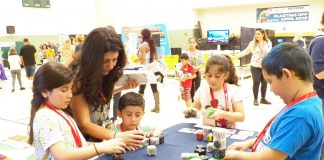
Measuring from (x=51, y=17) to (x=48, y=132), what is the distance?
Answer: 658 inches

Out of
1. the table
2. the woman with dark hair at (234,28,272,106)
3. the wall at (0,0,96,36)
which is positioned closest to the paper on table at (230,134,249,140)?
the table

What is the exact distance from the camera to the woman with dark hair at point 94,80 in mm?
1947

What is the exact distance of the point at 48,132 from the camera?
1668 millimetres

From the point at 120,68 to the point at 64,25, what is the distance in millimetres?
16417

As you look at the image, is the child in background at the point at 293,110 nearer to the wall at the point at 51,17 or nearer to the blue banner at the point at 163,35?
the blue banner at the point at 163,35

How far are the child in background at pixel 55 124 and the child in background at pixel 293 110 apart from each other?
820 mm

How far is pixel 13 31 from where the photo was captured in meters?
15.6

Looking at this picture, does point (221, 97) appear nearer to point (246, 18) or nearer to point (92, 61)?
point (92, 61)

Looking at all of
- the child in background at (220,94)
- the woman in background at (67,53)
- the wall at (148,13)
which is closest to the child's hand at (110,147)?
the woman in background at (67,53)

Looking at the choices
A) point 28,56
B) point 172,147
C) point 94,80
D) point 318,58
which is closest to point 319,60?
point 318,58

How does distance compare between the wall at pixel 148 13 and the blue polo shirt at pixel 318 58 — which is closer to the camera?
the blue polo shirt at pixel 318 58

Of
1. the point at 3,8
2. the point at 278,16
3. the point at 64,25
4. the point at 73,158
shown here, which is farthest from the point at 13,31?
the point at 73,158

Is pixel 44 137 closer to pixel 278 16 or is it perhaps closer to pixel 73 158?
pixel 73 158

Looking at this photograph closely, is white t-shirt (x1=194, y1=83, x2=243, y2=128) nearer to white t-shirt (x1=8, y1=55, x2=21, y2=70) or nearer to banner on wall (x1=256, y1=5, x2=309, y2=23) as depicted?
white t-shirt (x1=8, y1=55, x2=21, y2=70)
